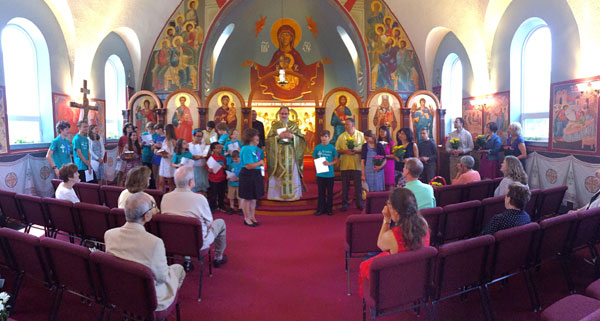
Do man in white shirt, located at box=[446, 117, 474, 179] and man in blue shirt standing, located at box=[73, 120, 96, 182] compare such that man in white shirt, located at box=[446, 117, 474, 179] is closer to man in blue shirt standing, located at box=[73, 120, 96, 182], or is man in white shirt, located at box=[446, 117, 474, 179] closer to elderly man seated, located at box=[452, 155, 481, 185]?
elderly man seated, located at box=[452, 155, 481, 185]

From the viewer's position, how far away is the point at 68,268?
124 inches

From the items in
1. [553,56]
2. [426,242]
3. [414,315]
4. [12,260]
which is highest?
[553,56]

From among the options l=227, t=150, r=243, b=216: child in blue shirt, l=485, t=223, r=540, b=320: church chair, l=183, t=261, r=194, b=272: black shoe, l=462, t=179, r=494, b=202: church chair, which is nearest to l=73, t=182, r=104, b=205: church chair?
l=183, t=261, r=194, b=272: black shoe

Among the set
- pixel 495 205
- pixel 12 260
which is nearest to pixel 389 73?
pixel 495 205

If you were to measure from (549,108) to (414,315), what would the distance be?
7.36 metres

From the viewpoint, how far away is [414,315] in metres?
3.69

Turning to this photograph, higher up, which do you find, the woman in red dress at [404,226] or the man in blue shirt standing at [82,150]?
the man in blue shirt standing at [82,150]

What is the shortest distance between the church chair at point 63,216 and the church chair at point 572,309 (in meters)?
5.03

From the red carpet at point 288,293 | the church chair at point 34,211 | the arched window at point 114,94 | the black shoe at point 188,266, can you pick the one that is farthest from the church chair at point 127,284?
the arched window at point 114,94

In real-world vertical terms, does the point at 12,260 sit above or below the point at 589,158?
below

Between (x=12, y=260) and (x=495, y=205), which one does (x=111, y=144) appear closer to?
(x=12, y=260)

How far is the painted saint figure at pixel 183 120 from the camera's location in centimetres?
1165

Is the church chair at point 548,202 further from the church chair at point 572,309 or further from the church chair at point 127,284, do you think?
the church chair at point 127,284

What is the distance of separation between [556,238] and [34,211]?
653 centimetres
